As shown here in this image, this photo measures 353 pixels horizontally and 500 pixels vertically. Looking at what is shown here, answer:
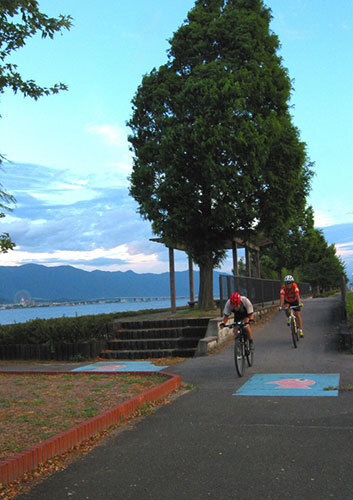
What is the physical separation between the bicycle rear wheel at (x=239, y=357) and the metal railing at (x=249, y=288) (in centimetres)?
533

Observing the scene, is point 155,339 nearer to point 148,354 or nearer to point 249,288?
point 148,354

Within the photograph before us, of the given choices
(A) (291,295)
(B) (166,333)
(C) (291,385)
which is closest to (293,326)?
(A) (291,295)

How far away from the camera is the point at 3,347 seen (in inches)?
577

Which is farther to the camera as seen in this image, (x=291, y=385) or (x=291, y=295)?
(x=291, y=295)

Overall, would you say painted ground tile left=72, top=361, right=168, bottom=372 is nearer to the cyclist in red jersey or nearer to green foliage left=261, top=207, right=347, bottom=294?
the cyclist in red jersey

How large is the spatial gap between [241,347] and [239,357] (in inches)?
10.5

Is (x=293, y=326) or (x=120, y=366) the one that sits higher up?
(x=293, y=326)

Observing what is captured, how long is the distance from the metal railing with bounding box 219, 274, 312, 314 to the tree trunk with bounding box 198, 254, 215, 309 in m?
2.11

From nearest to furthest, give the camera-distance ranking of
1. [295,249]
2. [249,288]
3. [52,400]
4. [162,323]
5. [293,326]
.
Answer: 1. [52,400]
2. [293,326]
3. [162,323]
4. [249,288]
5. [295,249]

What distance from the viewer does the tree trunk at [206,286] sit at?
837 inches

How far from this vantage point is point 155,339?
48.9 ft

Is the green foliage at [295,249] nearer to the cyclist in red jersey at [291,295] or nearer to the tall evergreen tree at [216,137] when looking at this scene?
the tall evergreen tree at [216,137]

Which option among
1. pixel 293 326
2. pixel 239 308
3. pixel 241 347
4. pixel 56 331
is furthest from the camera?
pixel 56 331

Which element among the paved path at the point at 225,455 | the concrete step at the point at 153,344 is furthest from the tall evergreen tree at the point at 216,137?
the paved path at the point at 225,455
